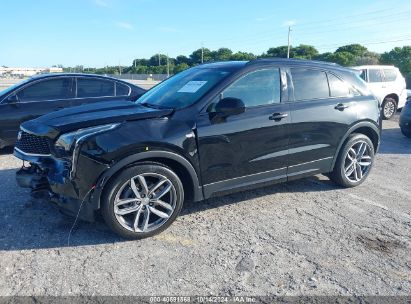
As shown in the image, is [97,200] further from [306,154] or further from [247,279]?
[306,154]

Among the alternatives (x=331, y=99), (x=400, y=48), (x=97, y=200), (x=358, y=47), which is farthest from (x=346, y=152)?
(x=358, y=47)

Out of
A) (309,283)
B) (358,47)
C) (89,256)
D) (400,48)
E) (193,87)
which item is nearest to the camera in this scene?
(309,283)

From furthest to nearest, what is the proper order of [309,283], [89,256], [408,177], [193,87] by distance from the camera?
1. [408,177]
2. [193,87]
3. [89,256]
4. [309,283]

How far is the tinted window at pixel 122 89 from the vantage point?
24.8 ft

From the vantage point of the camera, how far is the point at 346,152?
16.6ft

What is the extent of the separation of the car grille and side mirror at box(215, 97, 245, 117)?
71.7 inches

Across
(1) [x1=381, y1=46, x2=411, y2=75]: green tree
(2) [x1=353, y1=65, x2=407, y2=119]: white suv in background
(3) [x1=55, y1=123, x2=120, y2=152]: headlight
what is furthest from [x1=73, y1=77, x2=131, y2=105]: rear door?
(1) [x1=381, y1=46, x2=411, y2=75]: green tree

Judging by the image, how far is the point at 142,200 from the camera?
3.62 meters

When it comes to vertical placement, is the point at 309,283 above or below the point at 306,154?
below

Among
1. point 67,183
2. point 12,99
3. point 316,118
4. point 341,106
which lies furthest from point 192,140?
point 12,99

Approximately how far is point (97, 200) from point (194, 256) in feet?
3.45

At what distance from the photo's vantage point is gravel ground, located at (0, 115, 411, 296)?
291 cm

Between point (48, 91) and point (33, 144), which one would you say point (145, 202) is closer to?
point (33, 144)

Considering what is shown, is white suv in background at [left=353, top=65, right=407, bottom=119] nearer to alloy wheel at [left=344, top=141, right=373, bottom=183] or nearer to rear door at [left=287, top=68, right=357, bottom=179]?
alloy wheel at [left=344, top=141, right=373, bottom=183]
